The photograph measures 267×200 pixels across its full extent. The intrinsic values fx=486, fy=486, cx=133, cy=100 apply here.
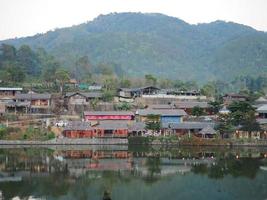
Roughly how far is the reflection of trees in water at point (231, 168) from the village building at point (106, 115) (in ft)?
56.4

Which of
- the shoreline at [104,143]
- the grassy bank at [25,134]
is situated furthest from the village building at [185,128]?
the grassy bank at [25,134]

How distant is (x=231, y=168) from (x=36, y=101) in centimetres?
3186

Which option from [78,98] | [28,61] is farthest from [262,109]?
[28,61]

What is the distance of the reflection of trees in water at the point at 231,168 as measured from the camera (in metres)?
35.7

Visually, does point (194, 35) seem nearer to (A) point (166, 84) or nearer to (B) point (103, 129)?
(A) point (166, 84)

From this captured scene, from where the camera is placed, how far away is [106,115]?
184 feet

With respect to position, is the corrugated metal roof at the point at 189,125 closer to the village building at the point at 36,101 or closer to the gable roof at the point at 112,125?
the gable roof at the point at 112,125

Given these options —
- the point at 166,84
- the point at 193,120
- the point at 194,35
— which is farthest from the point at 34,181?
the point at 194,35

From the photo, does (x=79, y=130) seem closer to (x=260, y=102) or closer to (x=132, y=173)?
(x=132, y=173)

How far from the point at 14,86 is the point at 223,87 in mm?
49948

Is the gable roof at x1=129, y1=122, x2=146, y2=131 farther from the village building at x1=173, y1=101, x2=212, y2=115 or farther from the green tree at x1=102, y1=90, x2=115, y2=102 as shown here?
the green tree at x1=102, y1=90, x2=115, y2=102

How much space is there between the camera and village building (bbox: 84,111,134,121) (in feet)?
184

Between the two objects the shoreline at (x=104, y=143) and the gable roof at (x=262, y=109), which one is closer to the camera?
the shoreline at (x=104, y=143)

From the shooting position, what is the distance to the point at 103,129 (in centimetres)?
5188
